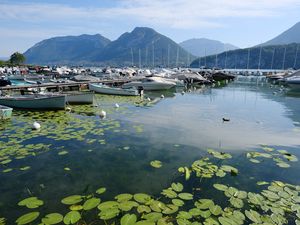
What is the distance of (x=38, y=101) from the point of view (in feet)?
58.3

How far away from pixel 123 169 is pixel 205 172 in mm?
2613

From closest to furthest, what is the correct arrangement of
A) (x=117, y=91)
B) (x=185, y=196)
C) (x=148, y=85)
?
1. (x=185, y=196)
2. (x=117, y=91)
3. (x=148, y=85)

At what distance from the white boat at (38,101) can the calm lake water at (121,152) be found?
1.05 meters

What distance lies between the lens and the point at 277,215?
5.64 meters

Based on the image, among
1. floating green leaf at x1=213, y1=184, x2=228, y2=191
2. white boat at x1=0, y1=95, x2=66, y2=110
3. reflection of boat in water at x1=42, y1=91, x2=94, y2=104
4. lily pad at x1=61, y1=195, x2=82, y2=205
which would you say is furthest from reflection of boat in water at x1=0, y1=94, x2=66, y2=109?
floating green leaf at x1=213, y1=184, x2=228, y2=191

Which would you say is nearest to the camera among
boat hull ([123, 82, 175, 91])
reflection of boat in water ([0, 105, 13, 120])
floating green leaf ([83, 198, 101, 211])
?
floating green leaf ([83, 198, 101, 211])

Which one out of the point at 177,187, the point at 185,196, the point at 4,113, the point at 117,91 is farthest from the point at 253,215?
the point at 117,91

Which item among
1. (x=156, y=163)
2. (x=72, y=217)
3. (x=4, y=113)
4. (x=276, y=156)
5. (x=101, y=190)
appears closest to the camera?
(x=72, y=217)

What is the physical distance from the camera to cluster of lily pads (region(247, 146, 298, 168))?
9086 millimetres

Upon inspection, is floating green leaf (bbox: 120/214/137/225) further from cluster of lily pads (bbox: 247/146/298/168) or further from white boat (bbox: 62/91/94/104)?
white boat (bbox: 62/91/94/104)

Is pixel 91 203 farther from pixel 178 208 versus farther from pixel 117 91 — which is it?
pixel 117 91

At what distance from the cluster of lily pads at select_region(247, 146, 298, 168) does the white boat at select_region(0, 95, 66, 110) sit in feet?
42.7

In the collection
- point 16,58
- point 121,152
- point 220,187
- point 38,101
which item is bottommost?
point 121,152

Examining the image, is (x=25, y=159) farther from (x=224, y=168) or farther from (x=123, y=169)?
(x=224, y=168)
